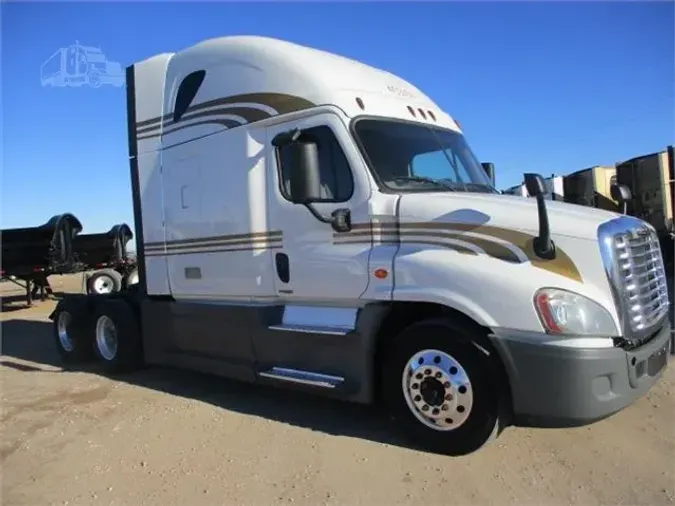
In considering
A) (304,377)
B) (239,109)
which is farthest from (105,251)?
(304,377)

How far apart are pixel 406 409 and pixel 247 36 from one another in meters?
3.90

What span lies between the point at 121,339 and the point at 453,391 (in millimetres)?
4611

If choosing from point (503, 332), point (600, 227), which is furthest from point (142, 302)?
point (600, 227)

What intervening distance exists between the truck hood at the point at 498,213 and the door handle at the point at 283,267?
130cm

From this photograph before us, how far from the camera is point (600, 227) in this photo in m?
4.13

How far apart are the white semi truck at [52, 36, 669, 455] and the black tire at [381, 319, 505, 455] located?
1 centimetres

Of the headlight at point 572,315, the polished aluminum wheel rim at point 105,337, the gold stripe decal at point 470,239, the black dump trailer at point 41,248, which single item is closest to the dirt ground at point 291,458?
the headlight at point 572,315

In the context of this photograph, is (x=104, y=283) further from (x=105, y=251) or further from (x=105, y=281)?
(x=105, y=251)

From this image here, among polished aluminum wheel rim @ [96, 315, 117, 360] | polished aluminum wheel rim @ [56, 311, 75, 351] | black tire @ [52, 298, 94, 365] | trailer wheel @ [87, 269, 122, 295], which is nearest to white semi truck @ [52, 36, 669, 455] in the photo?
polished aluminum wheel rim @ [96, 315, 117, 360]

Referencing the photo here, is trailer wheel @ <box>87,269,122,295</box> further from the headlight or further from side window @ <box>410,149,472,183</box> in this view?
the headlight

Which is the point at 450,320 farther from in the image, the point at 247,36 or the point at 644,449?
the point at 247,36

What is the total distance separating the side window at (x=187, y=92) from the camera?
6.41 m

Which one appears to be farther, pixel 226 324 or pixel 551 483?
A: pixel 226 324

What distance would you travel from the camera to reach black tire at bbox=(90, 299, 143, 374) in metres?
7.35
